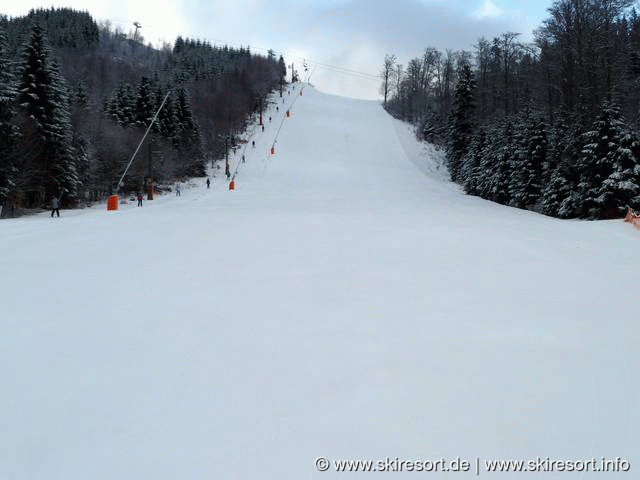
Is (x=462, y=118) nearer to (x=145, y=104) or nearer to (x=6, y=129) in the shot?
(x=145, y=104)

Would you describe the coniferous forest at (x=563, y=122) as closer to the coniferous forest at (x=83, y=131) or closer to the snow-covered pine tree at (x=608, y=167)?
the snow-covered pine tree at (x=608, y=167)

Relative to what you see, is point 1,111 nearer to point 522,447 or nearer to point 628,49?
point 522,447

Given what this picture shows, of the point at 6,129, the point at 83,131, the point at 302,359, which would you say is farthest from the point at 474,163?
the point at 302,359

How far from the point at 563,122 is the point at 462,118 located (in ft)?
67.0

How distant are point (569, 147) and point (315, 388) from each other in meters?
27.6

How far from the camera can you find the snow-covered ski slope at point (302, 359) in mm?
3420

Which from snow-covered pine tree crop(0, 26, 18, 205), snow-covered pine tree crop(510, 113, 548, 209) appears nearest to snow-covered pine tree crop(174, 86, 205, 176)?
snow-covered pine tree crop(0, 26, 18, 205)

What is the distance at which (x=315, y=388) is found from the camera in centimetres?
425

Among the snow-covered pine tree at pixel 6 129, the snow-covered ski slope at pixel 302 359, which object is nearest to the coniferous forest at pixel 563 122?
the snow-covered ski slope at pixel 302 359

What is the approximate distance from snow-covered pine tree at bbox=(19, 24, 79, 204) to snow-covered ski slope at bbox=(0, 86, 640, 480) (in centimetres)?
2310

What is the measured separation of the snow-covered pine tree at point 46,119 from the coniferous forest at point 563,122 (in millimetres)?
32203

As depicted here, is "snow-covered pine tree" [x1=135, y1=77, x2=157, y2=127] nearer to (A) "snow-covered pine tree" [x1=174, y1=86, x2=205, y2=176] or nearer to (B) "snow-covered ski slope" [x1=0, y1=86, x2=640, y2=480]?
(A) "snow-covered pine tree" [x1=174, y1=86, x2=205, y2=176]

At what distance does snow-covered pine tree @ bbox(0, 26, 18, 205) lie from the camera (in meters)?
26.0

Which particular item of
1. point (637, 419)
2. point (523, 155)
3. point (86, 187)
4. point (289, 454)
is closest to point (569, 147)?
point (523, 155)
